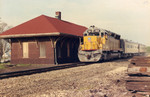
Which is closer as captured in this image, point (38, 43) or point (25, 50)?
point (38, 43)

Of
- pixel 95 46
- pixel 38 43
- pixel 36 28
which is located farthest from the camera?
pixel 36 28

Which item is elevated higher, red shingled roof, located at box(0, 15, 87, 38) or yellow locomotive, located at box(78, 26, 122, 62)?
red shingled roof, located at box(0, 15, 87, 38)

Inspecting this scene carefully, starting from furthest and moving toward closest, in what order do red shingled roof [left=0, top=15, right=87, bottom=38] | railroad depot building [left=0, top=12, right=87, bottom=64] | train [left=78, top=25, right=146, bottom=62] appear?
red shingled roof [left=0, top=15, right=87, bottom=38], railroad depot building [left=0, top=12, right=87, bottom=64], train [left=78, top=25, right=146, bottom=62]

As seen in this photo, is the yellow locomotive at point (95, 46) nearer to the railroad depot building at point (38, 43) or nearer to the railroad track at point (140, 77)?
the railroad depot building at point (38, 43)

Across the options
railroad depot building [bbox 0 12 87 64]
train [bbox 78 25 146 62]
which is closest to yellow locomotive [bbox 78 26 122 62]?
train [bbox 78 25 146 62]

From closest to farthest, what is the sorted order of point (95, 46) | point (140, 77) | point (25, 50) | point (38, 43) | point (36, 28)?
point (140, 77)
point (95, 46)
point (38, 43)
point (36, 28)
point (25, 50)

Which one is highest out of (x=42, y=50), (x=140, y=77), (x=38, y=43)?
(x=38, y=43)

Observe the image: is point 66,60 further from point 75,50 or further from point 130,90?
point 130,90

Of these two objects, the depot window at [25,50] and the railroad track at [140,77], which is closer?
the railroad track at [140,77]

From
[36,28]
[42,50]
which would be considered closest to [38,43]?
[42,50]

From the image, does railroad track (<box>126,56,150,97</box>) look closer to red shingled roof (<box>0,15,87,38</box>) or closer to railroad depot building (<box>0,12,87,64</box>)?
railroad depot building (<box>0,12,87,64</box>)

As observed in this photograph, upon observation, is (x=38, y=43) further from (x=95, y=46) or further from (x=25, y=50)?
(x=95, y=46)

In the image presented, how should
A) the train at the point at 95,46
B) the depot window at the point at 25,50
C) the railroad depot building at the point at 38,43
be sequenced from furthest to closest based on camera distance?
the depot window at the point at 25,50, the railroad depot building at the point at 38,43, the train at the point at 95,46

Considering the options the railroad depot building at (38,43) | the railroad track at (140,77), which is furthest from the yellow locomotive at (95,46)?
the railroad track at (140,77)
